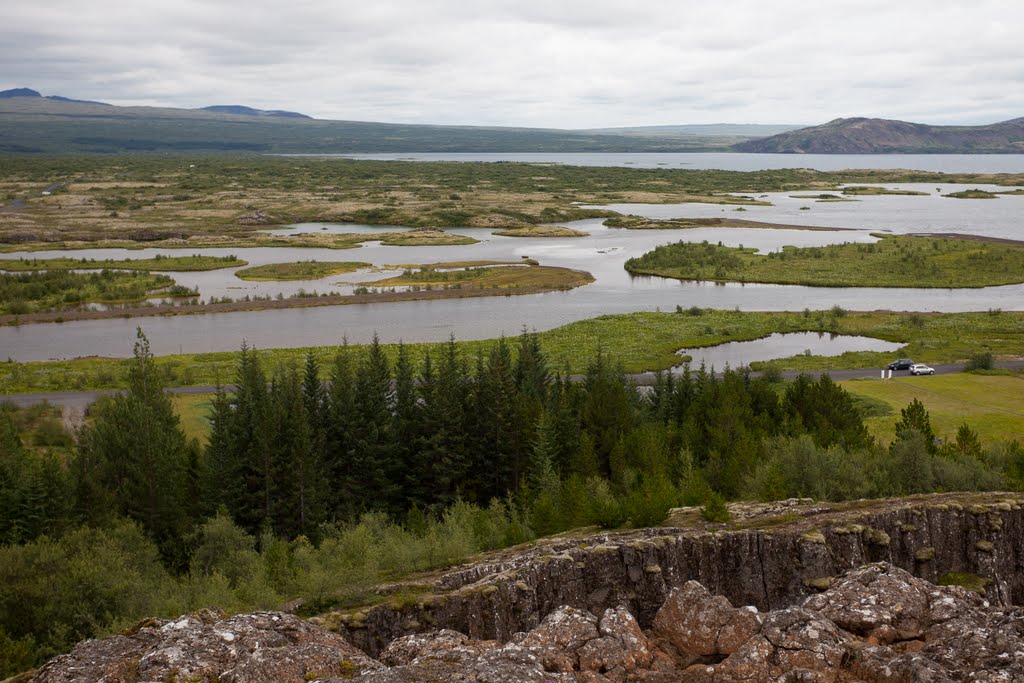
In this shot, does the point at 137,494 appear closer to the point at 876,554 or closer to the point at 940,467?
the point at 876,554

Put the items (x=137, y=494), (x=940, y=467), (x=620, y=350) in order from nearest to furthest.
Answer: (x=940, y=467), (x=137, y=494), (x=620, y=350)

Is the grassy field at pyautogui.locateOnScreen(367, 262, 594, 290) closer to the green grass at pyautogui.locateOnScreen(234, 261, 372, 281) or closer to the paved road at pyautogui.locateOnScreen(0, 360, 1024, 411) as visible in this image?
the green grass at pyautogui.locateOnScreen(234, 261, 372, 281)

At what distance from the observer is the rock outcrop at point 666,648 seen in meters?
12.7

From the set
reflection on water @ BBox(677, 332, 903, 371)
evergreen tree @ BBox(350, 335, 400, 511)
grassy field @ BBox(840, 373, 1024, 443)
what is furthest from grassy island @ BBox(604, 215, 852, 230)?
evergreen tree @ BBox(350, 335, 400, 511)

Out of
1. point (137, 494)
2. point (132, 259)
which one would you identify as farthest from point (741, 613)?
point (132, 259)

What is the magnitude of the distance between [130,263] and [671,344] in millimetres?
88840

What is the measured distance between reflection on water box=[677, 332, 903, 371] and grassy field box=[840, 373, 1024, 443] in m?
11.6

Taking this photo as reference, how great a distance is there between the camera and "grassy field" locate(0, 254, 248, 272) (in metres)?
119

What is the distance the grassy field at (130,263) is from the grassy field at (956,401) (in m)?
98.2

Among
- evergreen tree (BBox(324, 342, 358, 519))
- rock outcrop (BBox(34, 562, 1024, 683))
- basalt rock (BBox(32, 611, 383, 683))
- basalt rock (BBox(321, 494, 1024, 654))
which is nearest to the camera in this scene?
rock outcrop (BBox(34, 562, 1024, 683))

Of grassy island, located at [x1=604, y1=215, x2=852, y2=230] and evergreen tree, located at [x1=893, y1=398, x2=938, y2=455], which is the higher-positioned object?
grassy island, located at [x1=604, y1=215, x2=852, y2=230]

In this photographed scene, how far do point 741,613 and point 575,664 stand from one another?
11.2 feet

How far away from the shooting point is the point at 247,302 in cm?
9738

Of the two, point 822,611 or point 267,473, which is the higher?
point 822,611
